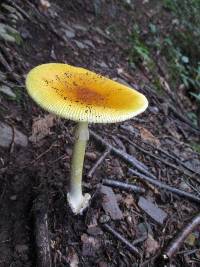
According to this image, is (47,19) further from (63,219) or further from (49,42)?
(63,219)

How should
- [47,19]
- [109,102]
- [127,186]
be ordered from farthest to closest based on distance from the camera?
[47,19] < [127,186] < [109,102]

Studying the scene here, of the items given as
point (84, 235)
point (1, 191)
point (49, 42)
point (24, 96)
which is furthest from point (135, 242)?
point (49, 42)

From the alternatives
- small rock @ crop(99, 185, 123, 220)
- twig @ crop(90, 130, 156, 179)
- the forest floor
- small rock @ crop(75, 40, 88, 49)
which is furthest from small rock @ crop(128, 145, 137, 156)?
small rock @ crop(75, 40, 88, 49)

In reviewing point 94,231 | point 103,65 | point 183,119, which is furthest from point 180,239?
point 103,65

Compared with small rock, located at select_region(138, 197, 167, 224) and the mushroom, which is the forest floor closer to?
small rock, located at select_region(138, 197, 167, 224)

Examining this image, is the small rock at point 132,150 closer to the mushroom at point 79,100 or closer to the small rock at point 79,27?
the mushroom at point 79,100

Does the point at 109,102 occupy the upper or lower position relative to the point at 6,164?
upper
